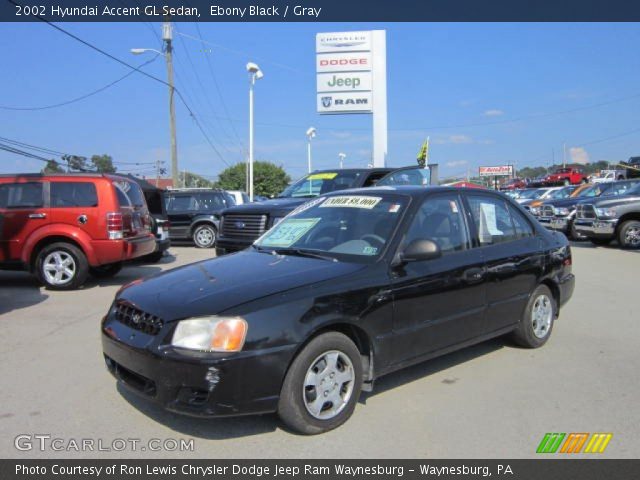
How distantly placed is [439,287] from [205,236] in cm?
1236

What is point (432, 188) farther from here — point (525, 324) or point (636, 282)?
point (636, 282)

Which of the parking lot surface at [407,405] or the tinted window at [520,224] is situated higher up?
the tinted window at [520,224]

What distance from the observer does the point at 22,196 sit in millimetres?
8727

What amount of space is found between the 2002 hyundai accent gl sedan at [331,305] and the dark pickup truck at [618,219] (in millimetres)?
10086

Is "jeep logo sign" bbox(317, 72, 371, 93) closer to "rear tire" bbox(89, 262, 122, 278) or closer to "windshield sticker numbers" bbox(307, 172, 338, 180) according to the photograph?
"windshield sticker numbers" bbox(307, 172, 338, 180)

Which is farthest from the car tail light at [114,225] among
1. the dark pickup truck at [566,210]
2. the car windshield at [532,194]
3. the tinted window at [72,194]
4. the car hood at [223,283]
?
the car windshield at [532,194]

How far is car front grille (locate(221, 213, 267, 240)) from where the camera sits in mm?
8500

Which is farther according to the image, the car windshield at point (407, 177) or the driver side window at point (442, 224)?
the car windshield at point (407, 177)

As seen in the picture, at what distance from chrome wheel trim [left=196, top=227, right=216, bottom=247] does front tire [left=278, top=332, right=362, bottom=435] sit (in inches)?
498

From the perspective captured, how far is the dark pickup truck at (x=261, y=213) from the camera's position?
8.52 m

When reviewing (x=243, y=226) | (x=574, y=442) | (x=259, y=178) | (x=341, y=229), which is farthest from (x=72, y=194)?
(x=259, y=178)

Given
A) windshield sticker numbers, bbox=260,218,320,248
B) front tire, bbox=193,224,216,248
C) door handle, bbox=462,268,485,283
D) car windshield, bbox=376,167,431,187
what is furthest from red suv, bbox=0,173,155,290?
front tire, bbox=193,224,216,248

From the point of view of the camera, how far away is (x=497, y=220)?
514cm
